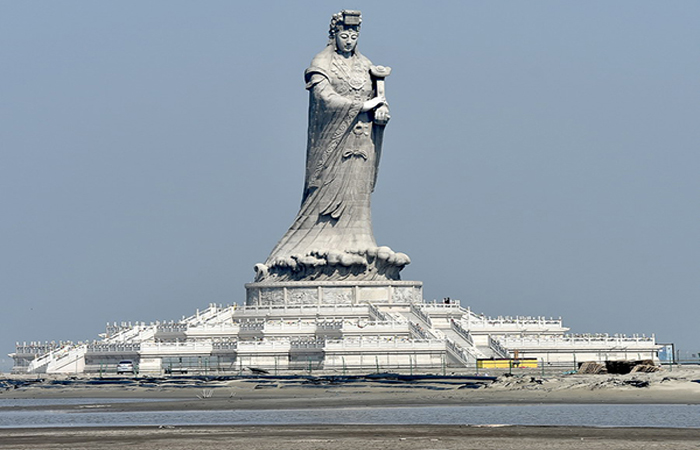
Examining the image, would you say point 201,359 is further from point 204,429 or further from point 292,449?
point 292,449

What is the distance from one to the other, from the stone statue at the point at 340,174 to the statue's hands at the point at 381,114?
52mm

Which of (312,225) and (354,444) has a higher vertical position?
(312,225)

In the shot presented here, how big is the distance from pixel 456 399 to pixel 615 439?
13.1m

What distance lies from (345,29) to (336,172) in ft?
24.8

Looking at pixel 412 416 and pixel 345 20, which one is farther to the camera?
pixel 345 20

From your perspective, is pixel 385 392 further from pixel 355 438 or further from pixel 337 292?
pixel 337 292

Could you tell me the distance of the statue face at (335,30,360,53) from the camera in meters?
81.6

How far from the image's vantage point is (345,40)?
81625 millimetres

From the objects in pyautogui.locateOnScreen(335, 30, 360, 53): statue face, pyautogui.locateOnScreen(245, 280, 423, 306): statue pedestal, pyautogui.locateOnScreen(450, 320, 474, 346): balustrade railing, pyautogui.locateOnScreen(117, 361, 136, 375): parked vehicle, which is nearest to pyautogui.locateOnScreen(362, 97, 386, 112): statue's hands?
pyautogui.locateOnScreen(335, 30, 360, 53): statue face

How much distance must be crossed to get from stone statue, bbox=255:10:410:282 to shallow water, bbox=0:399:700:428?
128 ft

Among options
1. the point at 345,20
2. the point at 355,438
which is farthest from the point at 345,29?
the point at 355,438

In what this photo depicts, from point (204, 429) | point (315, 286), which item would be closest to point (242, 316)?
point (315, 286)

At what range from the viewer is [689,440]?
31297 millimetres

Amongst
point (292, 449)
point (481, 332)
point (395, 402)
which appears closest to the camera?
point (292, 449)
